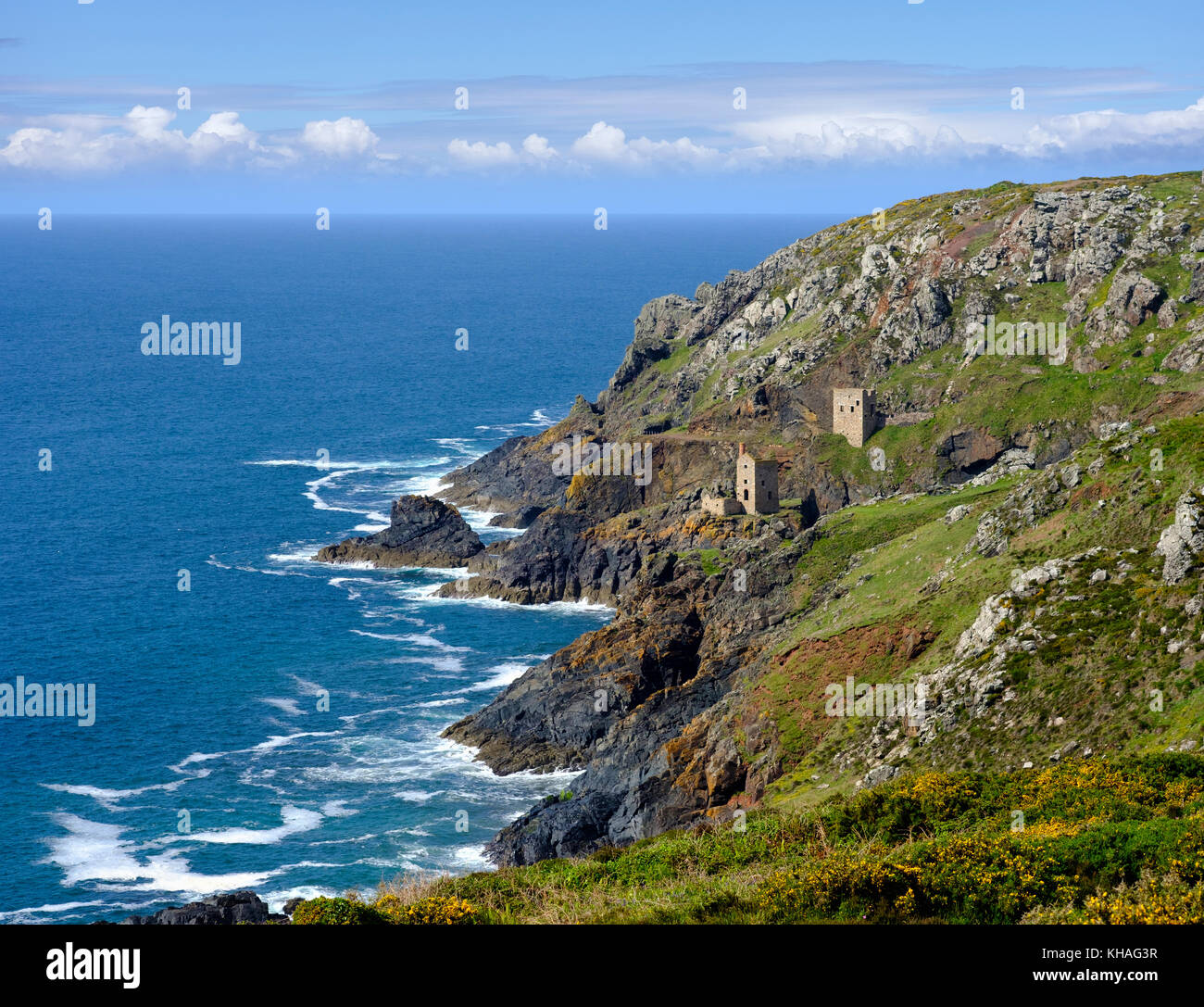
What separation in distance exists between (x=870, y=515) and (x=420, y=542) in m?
49.6

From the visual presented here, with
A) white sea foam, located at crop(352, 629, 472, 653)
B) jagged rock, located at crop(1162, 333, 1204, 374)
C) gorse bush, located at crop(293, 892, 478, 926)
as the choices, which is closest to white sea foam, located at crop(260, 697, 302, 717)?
white sea foam, located at crop(352, 629, 472, 653)

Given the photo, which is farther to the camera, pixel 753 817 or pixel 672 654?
pixel 672 654

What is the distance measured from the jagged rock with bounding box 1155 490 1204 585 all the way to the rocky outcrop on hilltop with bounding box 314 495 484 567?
81953 millimetres

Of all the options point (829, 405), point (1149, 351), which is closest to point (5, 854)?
point (829, 405)

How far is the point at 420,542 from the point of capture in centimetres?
13862

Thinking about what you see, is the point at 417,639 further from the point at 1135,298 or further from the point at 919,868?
the point at 919,868

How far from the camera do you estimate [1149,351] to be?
422 feet

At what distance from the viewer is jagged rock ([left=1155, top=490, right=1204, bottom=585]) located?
2557 inches

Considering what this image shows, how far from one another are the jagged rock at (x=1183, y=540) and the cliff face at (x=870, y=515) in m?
0.61

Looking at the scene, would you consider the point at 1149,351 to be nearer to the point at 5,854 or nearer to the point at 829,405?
the point at 829,405

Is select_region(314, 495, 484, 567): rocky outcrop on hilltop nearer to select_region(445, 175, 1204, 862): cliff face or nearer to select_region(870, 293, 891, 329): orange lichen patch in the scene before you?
select_region(445, 175, 1204, 862): cliff face

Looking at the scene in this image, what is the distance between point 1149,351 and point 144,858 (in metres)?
101

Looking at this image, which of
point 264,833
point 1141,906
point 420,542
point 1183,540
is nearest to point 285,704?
point 264,833

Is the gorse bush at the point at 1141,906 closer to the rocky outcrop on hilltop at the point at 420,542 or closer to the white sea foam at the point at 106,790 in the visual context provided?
the white sea foam at the point at 106,790
